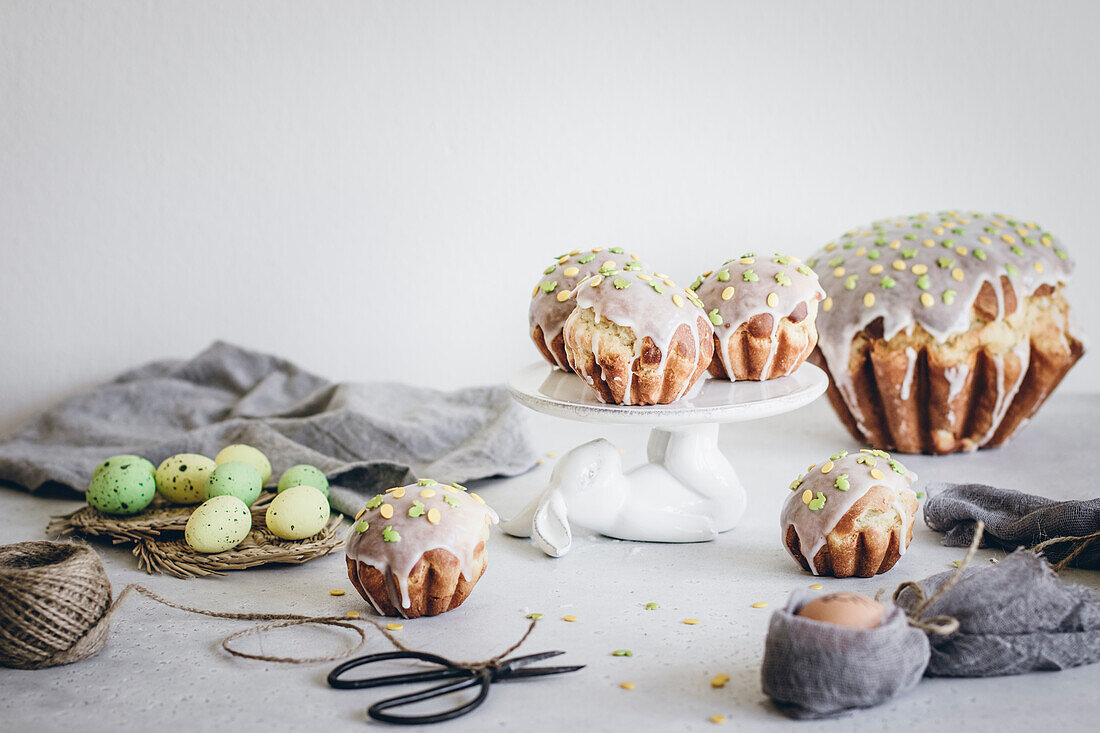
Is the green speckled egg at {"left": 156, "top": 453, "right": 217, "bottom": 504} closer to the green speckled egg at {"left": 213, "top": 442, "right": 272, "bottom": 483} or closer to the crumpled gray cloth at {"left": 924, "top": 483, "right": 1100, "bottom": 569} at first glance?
the green speckled egg at {"left": 213, "top": 442, "right": 272, "bottom": 483}

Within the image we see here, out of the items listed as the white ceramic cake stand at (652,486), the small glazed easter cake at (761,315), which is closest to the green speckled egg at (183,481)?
the white ceramic cake stand at (652,486)

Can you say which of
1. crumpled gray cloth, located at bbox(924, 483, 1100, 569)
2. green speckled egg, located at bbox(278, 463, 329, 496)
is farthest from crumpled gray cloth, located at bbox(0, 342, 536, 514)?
crumpled gray cloth, located at bbox(924, 483, 1100, 569)

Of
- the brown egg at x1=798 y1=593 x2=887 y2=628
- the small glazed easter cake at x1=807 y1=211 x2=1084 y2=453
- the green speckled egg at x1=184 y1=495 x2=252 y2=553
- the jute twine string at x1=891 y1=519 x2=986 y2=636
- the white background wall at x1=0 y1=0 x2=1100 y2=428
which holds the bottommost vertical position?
the green speckled egg at x1=184 y1=495 x2=252 y2=553

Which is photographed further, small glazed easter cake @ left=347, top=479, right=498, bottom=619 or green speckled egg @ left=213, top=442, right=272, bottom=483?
green speckled egg @ left=213, top=442, right=272, bottom=483

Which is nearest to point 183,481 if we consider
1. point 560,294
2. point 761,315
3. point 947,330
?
point 560,294

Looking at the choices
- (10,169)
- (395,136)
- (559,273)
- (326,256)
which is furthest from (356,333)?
(559,273)

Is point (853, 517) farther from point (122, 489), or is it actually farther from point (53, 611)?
point (122, 489)
